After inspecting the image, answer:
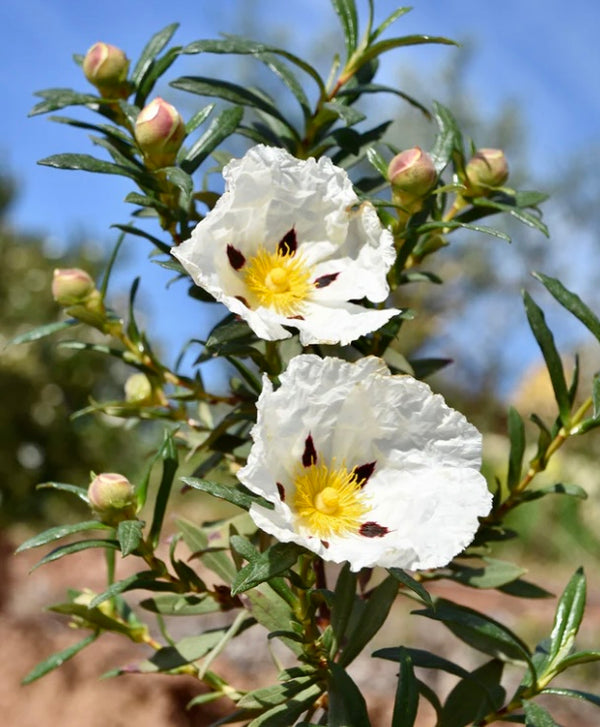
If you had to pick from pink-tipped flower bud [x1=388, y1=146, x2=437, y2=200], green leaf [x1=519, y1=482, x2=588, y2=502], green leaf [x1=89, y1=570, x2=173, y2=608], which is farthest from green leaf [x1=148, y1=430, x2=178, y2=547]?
green leaf [x1=519, y1=482, x2=588, y2=502]

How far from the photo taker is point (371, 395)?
46.0 inches

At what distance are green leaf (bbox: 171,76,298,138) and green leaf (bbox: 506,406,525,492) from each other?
59 centimetres

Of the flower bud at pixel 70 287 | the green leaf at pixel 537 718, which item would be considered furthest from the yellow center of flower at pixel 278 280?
the green leaf at pixel 537 718

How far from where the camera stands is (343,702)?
1.33 m

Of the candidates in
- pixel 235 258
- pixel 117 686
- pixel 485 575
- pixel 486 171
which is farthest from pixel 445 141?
pixel 117 686

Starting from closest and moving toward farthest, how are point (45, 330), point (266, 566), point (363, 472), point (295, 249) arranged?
point (266, 566) < point (363, 472) < point (295, 249) < point (45, 330)

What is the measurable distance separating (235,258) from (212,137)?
29cm

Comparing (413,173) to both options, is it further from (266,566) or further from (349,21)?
(266,566)

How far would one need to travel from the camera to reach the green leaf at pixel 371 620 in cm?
138

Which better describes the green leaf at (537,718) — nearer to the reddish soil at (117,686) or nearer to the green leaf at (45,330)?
the green leaf at (45,330)

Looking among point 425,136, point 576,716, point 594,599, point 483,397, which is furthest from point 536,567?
point 425,136

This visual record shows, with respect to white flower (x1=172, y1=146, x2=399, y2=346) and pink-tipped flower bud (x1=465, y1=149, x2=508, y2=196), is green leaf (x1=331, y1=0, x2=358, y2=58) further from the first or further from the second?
white flower (x1=172, y1=146, x2=399, y2=346)

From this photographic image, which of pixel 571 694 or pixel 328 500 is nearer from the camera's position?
pixel 328 500

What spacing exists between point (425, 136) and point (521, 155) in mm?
1740
